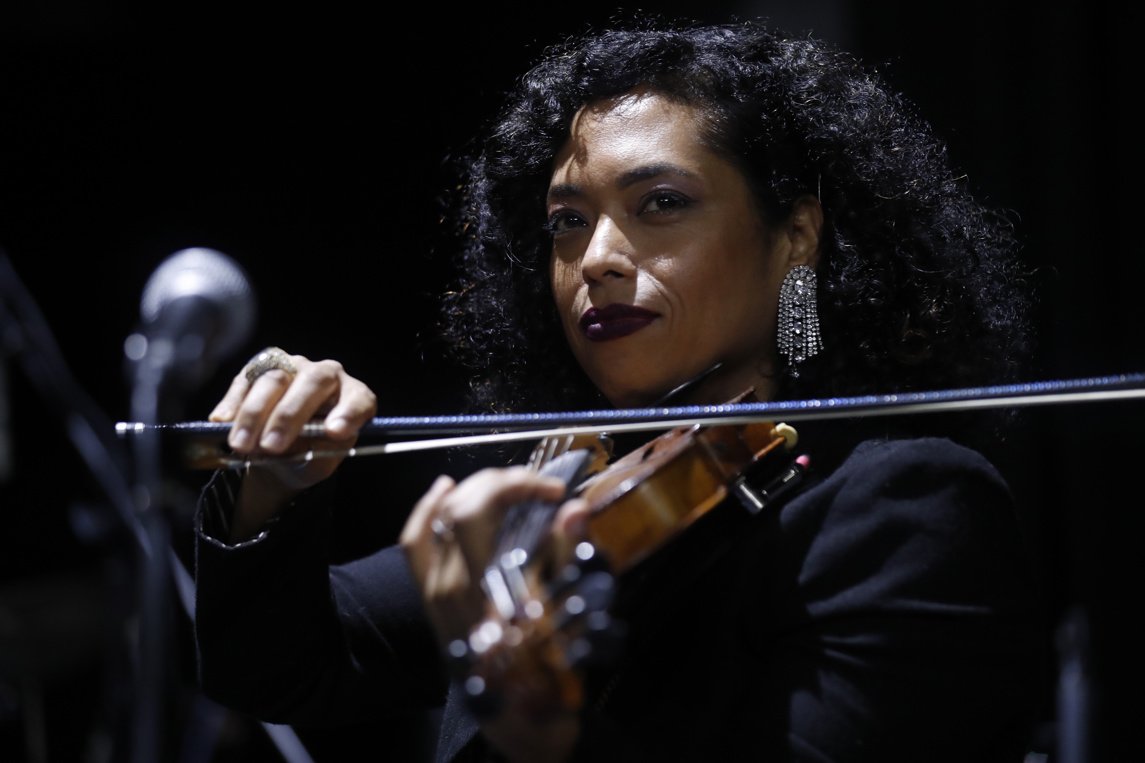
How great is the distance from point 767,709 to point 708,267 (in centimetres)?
55

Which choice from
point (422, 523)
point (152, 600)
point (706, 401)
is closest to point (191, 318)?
point (152, 600)

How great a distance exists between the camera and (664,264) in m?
1.51

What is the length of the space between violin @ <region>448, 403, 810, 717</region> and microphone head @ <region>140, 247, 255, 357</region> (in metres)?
0.93

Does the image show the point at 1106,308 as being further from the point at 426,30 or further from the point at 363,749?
the point at 363,749

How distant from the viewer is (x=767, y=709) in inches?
46.8

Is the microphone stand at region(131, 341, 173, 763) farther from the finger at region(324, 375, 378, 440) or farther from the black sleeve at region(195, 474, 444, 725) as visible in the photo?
the finger at region(324, 375, 378, 440)

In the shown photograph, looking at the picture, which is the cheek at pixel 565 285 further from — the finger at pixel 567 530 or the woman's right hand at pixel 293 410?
the finger at pixel 567 530

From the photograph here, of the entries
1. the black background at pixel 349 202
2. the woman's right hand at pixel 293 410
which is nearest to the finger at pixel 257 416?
the woman's right hand at pixel 293 410

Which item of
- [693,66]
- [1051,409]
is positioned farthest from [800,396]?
[1051,409]

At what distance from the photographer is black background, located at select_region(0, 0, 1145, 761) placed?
2668 mm

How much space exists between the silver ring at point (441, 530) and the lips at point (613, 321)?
591 mm

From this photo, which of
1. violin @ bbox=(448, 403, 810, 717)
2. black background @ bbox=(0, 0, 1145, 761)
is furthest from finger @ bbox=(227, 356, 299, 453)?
A: black background @ bbox=(0, 0, 1145, 761)

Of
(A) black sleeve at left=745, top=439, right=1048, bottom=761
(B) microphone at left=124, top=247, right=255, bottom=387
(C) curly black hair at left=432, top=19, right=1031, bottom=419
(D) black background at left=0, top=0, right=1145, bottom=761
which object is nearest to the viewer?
(A) black sleeve at left=745, top=439, right=1048, bottom=761

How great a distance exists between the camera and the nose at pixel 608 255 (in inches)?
60.1
